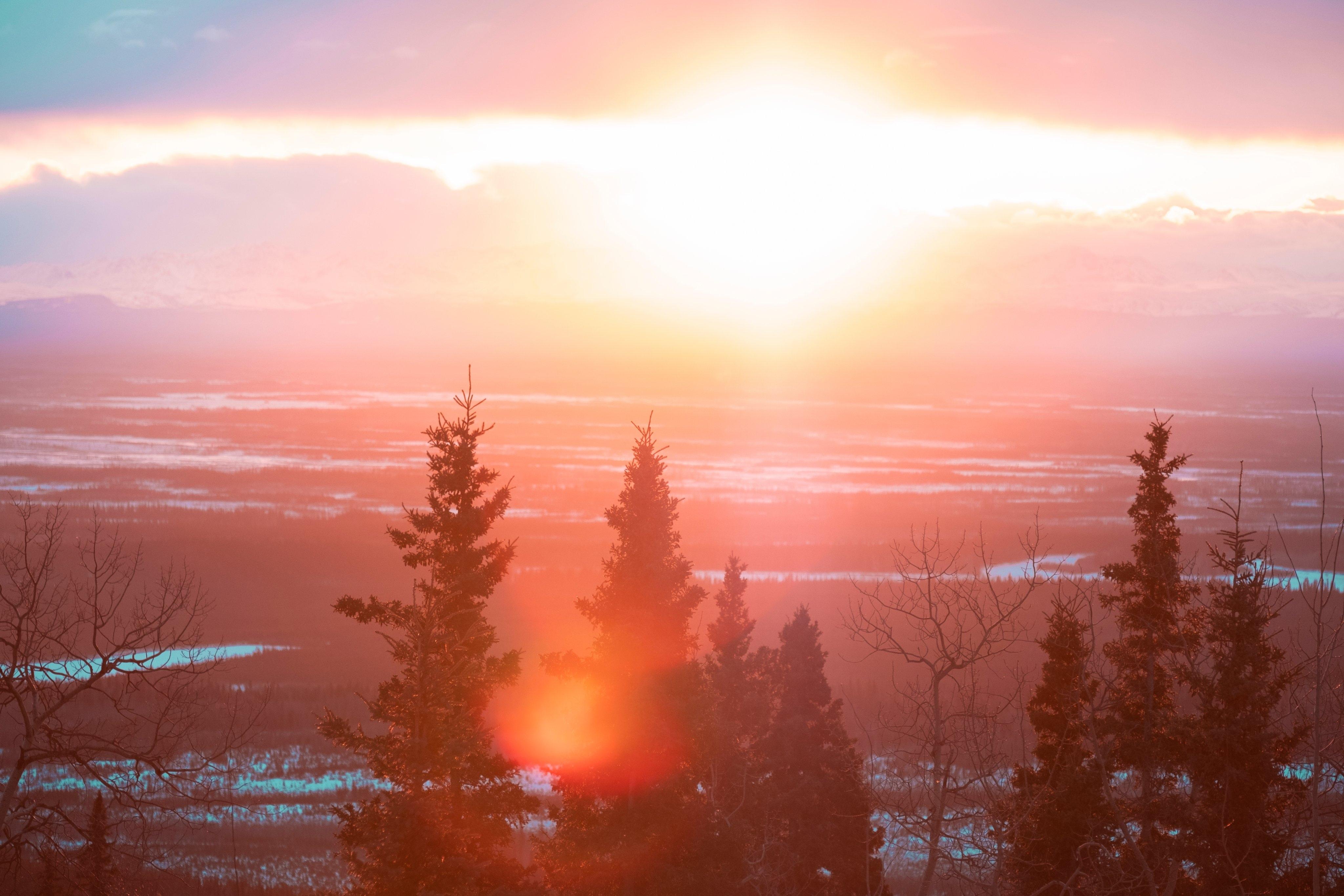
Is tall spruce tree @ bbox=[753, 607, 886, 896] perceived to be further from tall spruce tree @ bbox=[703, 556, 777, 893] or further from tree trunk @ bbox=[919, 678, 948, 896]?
tree trunk @ bbox=[919, 678, 948, 896]

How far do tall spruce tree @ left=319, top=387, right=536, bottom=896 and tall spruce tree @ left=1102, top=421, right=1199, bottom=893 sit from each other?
1130 cm

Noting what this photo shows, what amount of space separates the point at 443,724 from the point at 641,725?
4198mm

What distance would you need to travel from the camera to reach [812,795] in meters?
25.9

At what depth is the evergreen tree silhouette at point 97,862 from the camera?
16.7m

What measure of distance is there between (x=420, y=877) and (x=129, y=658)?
5564mm

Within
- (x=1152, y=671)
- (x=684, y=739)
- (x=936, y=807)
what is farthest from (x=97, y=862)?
(x=1152, y=671)

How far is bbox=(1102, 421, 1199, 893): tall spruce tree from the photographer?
66.0 ft

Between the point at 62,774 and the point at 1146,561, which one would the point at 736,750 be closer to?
the point at 1146,561

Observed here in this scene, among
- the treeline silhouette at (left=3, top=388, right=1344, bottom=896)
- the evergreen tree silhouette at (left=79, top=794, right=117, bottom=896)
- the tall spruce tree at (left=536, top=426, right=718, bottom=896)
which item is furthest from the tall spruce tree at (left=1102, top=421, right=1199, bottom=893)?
the evergreen tree silhouette at (left=79, top=794, right=117, bottom=896)

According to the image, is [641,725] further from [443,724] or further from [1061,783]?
[1061,783]

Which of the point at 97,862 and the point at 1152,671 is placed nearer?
the point at 97,862

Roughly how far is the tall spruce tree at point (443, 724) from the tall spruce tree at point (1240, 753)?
493 inches

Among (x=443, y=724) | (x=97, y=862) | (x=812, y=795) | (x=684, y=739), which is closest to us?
(x=443, y=724)

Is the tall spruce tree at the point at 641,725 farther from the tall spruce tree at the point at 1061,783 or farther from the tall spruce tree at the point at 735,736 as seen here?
the tall spruce tree at the point at 1061,783
